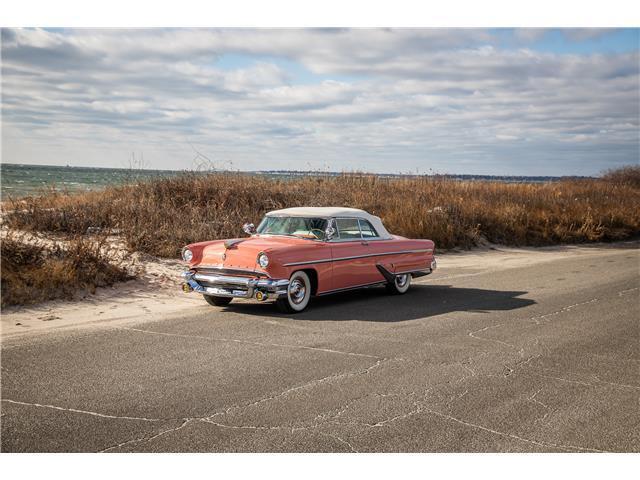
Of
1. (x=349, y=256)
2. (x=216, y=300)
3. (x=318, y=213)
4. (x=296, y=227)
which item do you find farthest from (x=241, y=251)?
(x=349, y=256)

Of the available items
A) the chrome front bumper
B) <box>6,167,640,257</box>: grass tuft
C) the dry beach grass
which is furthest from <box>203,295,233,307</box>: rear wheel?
<box>6,167,640,257</box>: grass tuft

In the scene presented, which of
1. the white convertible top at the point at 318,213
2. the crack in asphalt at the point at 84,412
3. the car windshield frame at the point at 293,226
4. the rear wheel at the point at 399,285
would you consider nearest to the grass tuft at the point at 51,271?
the car windshield frame at the point at 293,226

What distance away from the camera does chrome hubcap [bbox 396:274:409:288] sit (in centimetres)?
1136

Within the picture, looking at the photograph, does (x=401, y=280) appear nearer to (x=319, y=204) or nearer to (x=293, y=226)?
(x=293, y=226)

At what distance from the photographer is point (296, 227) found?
10336 millimetres

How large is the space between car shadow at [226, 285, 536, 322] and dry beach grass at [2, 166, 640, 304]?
3510 mm

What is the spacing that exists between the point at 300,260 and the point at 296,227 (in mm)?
1128

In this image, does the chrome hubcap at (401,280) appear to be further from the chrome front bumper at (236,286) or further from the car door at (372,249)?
the chrome front bumper at (236,286)

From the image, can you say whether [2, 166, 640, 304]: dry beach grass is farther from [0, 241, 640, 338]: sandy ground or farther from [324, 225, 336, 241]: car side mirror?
[324, 225, 336, 241]: car side mirror

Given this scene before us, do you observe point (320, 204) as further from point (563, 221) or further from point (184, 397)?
point (184, 397)

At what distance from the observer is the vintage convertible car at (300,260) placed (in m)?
9.07

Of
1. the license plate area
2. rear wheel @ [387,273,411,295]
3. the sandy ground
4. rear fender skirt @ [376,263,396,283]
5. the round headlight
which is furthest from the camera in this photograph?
rear wheel @ [387,273,411,295]

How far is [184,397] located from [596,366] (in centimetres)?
433

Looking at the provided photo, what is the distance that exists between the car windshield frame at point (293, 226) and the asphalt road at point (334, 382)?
1.14 metres
